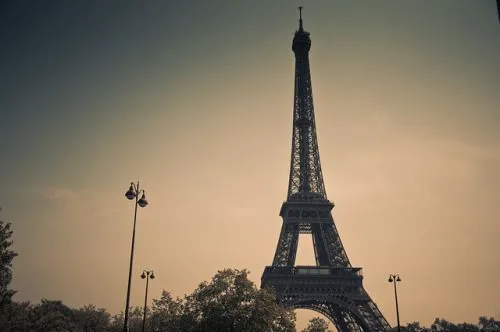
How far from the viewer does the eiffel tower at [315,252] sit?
7588 centimetres

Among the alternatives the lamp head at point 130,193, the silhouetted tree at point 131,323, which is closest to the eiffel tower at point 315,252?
the silhouetted tree at point 131,323

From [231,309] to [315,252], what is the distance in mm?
42295

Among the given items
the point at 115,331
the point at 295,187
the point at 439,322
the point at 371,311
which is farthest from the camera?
the point at 439,322

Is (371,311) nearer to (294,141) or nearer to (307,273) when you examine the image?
(307,273)

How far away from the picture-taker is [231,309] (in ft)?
153

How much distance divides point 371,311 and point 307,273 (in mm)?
12646

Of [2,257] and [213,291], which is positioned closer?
[2,257]

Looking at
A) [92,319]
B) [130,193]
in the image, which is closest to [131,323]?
[92,319]

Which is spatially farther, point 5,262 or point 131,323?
point 131,323

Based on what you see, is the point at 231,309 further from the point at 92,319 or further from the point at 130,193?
the point at 92,319

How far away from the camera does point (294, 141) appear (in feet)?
292

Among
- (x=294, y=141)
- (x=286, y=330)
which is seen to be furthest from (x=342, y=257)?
(x=286, y=330)

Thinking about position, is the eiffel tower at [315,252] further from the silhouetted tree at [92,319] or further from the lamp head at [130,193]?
the lamp head at [130,193]

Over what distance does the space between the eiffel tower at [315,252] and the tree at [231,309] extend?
24.9 m
